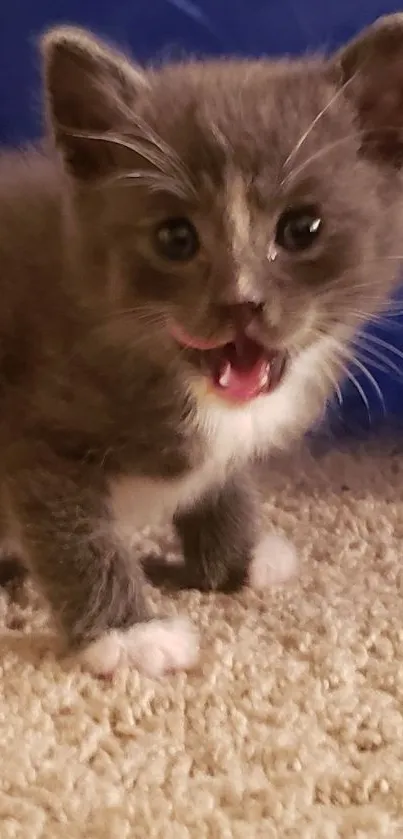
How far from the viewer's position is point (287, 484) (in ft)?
5.58

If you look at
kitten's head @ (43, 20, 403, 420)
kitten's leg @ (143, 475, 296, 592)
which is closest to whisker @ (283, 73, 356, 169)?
kitten's head @ (43, 20, 403, 420)

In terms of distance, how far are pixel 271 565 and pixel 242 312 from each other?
512mm

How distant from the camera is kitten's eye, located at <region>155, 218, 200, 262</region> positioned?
1015mm

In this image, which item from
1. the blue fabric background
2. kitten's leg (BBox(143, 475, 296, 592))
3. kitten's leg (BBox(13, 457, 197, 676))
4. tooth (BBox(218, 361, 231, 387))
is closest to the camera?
tooth (BBox(218, 361, 231, 387))

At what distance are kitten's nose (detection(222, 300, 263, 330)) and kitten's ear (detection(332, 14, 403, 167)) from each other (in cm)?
23

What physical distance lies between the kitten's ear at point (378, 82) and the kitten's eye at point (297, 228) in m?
0.12

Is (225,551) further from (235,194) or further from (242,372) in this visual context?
(235,194)

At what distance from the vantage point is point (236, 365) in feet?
3.51

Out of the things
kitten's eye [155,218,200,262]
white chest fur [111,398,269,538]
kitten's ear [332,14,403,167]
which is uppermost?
kitten's ear [332,14,403,167]

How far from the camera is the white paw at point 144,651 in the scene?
45.6 inches

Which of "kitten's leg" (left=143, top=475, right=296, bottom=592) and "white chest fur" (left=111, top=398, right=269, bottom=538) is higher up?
"white chest fur" (left=111, top=398, right=269, bottom=538)

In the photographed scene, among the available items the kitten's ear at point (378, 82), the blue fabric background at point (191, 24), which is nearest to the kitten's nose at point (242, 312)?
the kitten's ear at point (378, 82)

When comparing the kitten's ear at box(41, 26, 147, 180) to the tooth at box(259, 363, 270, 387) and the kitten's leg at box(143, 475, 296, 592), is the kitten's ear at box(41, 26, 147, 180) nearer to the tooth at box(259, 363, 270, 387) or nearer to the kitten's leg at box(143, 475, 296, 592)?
the tooth at box(259, 363, 270, 387)

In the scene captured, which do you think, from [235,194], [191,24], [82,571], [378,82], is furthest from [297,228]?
[191,24]
